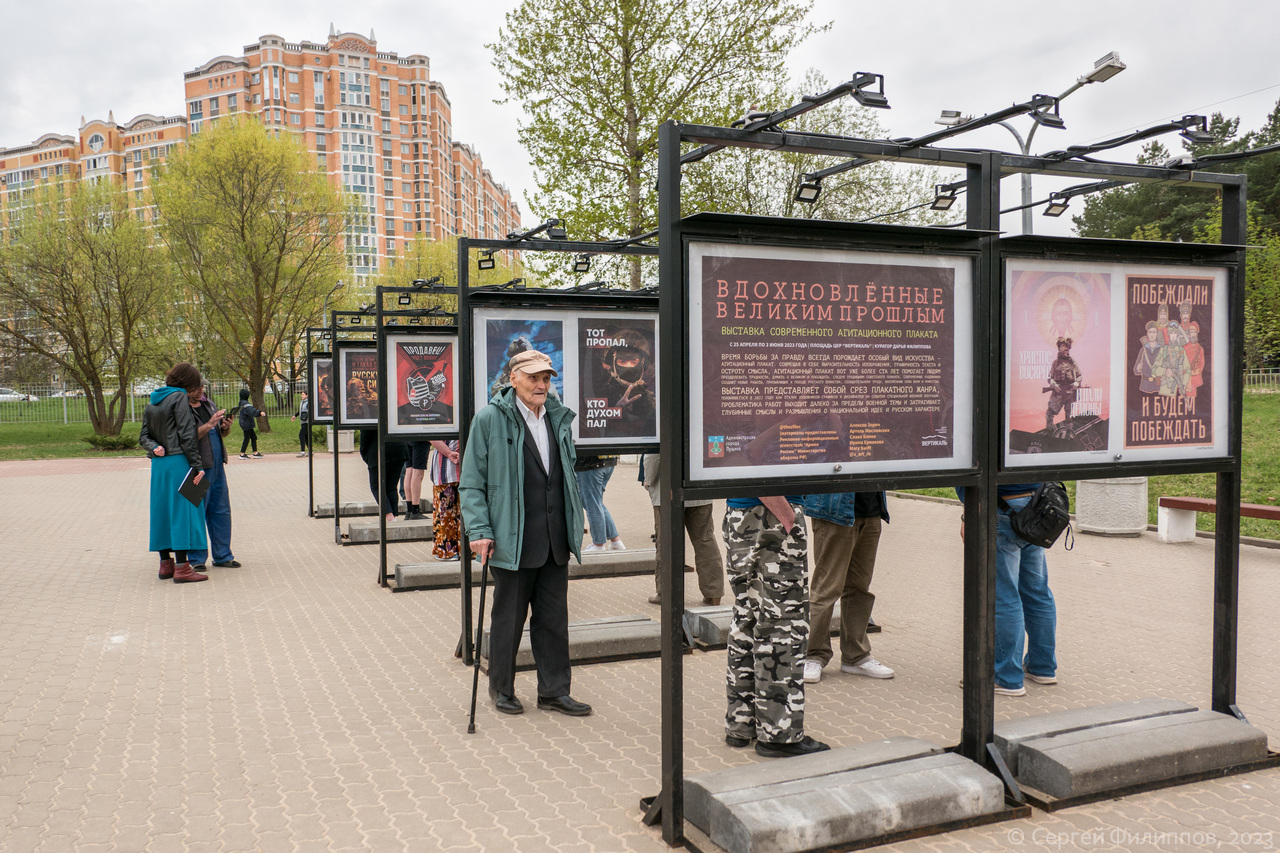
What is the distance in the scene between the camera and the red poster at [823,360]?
331 cm

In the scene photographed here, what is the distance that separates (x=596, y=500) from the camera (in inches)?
364

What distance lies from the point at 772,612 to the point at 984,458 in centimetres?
114

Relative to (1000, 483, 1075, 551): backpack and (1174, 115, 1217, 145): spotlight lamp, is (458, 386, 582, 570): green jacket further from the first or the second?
(1174, 115, 1217, 145): spotlight lamp

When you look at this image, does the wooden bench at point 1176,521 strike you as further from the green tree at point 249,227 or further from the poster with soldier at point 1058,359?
the green tree at point 249,227

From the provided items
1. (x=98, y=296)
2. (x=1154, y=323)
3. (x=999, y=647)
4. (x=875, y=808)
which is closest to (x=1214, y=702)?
(x=999, y=647)

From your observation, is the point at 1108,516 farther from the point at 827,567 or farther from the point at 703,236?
the point at 703,236

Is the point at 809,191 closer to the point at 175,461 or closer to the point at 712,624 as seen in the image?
the point at 712,624

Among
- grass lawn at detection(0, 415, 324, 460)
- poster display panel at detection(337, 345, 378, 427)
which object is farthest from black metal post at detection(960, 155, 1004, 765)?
grass lawn at detection(0, 415, 324, 460)

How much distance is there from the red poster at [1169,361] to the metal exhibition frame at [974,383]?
112mm

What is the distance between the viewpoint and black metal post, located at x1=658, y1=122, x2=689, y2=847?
10.4 feet

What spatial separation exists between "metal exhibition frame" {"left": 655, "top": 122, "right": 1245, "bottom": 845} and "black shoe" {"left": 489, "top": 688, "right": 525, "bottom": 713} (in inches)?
56.3

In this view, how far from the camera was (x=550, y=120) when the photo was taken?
61.6 feet

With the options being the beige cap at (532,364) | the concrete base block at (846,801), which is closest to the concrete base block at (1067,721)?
the concrete base block at (846,801)

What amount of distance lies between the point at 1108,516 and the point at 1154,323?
7191 mm
